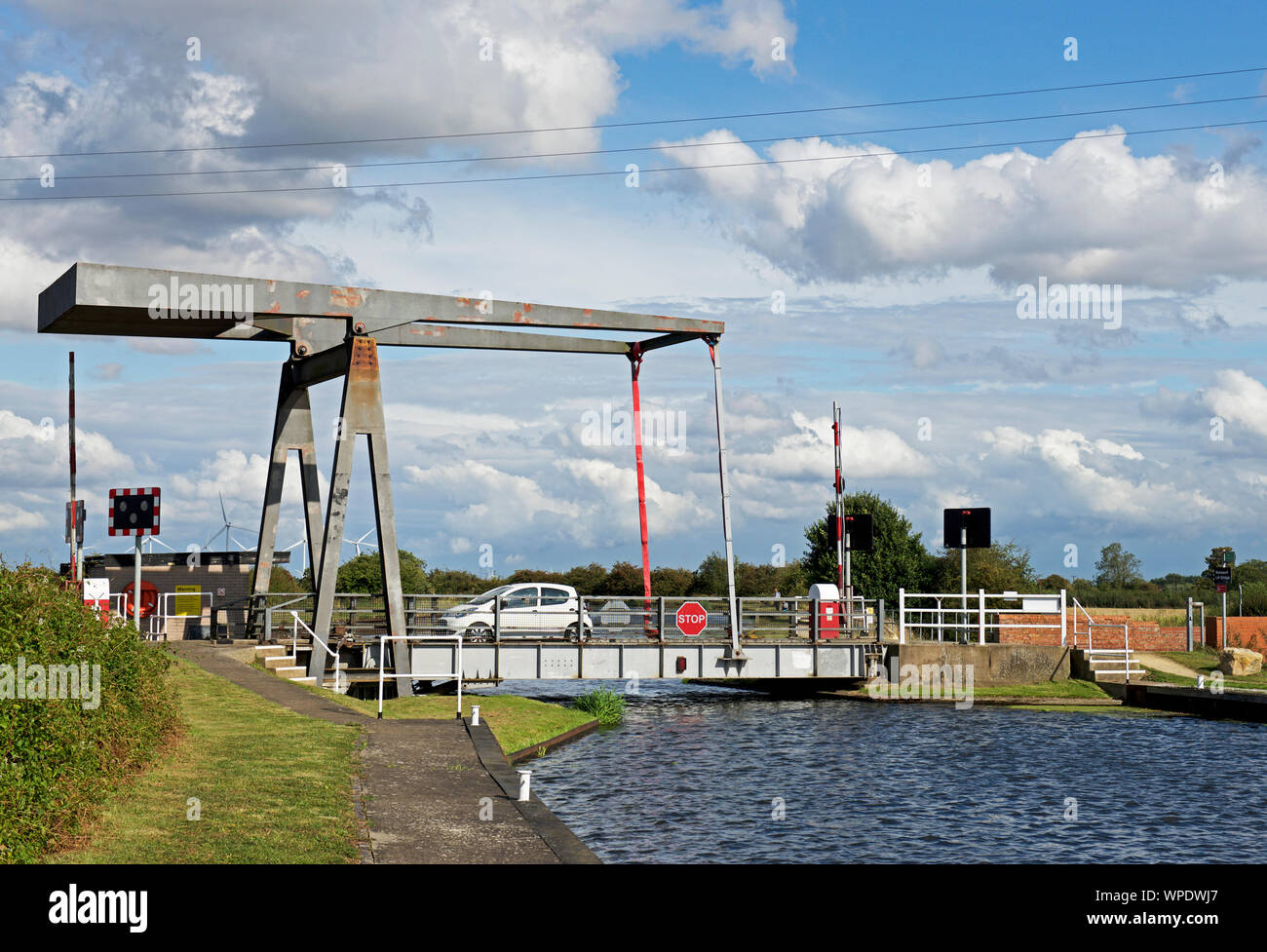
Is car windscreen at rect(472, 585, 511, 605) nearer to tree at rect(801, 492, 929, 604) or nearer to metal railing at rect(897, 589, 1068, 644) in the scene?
metal railing at rect(897, 589, 1068, 644)

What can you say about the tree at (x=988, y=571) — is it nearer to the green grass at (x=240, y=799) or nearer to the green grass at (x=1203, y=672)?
the green grass at (x=1203, y=672)

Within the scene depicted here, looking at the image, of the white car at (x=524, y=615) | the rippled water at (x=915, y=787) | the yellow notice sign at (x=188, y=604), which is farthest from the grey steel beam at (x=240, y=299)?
the yellow notice sign at (x=188, y=604)

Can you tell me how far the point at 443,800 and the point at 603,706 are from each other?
47.7 feet

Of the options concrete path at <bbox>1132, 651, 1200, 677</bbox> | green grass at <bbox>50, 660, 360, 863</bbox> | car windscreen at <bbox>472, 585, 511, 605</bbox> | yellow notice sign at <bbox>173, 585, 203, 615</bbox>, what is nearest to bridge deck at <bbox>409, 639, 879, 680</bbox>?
car windscreen at <bbox>472, 585, 511, 605</bbox>

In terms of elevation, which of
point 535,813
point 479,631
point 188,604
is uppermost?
point 188,604

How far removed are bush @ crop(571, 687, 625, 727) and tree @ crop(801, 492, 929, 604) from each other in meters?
30.4

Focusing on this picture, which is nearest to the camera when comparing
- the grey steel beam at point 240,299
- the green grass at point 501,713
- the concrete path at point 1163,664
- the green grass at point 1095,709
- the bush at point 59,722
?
the bush at point 59,722

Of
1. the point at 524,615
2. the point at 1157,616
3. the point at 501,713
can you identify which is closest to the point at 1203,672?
the point at 524,615

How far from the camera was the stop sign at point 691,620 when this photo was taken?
29.5 m

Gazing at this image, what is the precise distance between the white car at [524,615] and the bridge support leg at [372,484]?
11.8 feet

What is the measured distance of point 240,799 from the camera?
11828 millimetres

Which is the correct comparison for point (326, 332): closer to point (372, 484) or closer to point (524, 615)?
point (372, 484)
